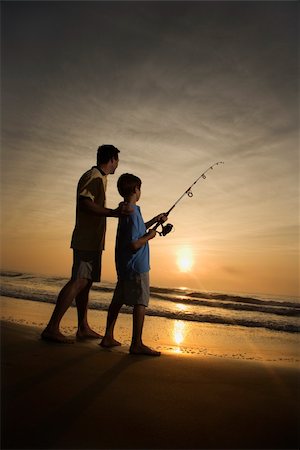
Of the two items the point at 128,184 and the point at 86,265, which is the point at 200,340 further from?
the point at 128,184

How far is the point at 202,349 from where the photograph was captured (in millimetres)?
5254

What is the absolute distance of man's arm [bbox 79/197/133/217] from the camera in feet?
11.3

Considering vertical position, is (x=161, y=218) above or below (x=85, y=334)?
above

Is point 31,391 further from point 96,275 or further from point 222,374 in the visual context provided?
point 96,275

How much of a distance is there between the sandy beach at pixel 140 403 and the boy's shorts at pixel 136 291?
532mm

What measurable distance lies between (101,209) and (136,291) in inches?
35.5

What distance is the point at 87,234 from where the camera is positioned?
12.1 ft

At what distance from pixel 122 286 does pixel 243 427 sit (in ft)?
6.49

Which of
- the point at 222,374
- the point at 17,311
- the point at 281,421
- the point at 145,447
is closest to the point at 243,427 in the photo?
the point at 281,421

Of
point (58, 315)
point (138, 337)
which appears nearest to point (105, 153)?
point (58, 315)

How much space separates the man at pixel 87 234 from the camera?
3.53 meters

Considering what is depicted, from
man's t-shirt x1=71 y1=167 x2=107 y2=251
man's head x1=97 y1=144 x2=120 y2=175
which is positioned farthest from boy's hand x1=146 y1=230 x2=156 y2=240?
man's head x1=97 y1=144 x2=120 y2=175

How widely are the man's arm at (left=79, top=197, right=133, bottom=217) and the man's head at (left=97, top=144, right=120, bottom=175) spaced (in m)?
0.52

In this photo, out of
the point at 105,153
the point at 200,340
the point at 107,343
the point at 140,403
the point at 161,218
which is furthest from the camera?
the point at 200,340
